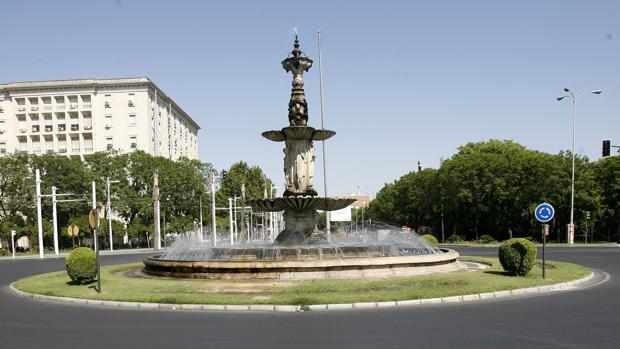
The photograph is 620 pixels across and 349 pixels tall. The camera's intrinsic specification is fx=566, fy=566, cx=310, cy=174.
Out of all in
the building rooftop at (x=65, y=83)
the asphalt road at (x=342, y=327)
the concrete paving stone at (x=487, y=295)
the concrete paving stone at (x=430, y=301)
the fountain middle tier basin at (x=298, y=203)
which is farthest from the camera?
the building rooftop at (x=65, y=83)

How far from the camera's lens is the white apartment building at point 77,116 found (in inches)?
3302

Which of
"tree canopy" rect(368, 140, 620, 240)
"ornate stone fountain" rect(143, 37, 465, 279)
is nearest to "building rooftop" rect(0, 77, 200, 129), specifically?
"tree canopy" rect(368, 140, 620, 240)

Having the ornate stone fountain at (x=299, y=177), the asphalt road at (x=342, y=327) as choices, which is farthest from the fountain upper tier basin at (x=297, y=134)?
the asphalt road at (x=342, y=327)

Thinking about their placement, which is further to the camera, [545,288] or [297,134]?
[297,134]

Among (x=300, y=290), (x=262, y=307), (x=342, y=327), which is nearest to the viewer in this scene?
(x=342, y=327)

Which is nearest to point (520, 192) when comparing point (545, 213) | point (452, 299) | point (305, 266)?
point (545, 213)

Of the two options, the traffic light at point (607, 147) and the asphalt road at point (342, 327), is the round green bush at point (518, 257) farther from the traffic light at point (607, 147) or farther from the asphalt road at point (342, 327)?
the traffic light at point (607, 147)

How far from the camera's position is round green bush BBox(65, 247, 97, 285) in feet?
59.7

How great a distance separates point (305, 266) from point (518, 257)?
22.2 ft

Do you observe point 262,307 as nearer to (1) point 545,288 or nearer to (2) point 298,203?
(1) point 545,288

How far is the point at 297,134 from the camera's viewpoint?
75.6 ft

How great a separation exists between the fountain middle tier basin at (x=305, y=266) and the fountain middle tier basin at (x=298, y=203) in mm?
2689

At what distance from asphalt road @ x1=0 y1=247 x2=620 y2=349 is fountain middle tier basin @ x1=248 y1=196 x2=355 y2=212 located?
910 centimetres

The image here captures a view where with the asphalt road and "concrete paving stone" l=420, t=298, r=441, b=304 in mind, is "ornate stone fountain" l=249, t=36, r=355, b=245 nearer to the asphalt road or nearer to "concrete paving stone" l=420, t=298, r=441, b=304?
"concrete paving stone" l=420, t=298, r=441, b=304
